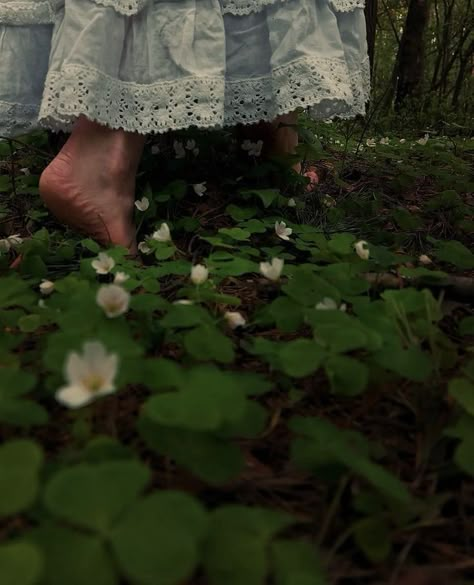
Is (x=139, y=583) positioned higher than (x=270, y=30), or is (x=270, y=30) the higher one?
(x=270, y=30)

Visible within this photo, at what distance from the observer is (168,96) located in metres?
1.78

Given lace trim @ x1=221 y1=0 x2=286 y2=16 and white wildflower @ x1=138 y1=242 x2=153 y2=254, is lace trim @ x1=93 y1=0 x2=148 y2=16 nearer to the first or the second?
lace trim @ x1=221 y1=0 x2=286 y2=16

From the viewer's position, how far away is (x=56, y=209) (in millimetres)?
1836

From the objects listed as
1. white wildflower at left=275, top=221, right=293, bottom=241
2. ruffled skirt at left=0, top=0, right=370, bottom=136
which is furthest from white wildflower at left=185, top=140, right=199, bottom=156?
white wildflower at left=275, top=221, right=293, bottom=241

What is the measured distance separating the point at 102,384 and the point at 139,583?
1.04 ft

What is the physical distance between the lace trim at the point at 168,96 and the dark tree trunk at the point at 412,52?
574 cm

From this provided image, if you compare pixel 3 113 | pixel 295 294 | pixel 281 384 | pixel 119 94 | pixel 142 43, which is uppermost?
pixel 142 43

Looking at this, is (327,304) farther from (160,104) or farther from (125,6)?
(125,6)

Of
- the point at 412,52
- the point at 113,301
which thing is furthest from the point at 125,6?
the point at 412,52

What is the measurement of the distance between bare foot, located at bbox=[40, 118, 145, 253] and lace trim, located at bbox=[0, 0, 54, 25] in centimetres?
51

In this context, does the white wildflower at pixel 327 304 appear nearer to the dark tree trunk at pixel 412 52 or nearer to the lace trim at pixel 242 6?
the lace trim at pixel 242 6

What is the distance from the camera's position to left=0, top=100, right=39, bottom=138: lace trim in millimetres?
2125

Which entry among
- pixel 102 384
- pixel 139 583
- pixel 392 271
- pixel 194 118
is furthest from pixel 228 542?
pixel 194 118

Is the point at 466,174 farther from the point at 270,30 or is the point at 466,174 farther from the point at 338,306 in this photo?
the point at 338,306
